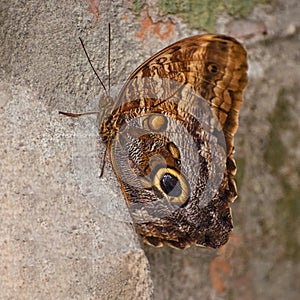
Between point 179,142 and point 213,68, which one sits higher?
point 213,68

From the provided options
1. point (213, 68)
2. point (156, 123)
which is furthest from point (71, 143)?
point (213, 68)

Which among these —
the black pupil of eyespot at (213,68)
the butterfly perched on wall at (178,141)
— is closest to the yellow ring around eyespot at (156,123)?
the butterfly perched on wall at (178,141)

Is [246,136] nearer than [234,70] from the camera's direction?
No

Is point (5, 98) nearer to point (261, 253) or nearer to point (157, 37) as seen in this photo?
point (157, 37)

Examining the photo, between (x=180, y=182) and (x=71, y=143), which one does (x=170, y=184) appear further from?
(x=71, y=143)

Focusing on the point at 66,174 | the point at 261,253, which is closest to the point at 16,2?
the point at 66,174

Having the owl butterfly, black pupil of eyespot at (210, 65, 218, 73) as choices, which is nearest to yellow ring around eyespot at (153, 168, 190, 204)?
the owl butterfly

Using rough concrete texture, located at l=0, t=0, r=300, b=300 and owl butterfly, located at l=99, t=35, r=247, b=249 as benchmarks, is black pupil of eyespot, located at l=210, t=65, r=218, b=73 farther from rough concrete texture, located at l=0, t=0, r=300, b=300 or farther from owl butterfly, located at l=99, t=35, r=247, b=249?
rough concrete texture, located at l=0, t=0, r=300, b=300
